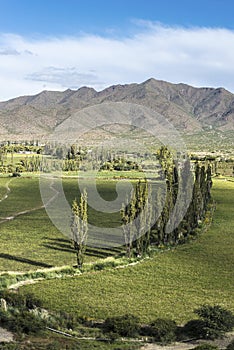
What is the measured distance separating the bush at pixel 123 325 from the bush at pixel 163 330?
1140 mm

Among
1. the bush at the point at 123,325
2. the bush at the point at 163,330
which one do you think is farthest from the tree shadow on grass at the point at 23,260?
the bush at the point at 163,330

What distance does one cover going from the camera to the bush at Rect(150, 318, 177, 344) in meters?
27.9

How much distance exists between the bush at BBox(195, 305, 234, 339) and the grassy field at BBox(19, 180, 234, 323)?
2369 mm

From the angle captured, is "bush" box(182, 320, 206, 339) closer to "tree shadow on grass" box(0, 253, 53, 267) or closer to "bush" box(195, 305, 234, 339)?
"bush" box(195, 305, 234, 339)

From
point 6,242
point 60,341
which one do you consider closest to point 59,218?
point 6,242

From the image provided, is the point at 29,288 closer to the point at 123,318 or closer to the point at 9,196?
the point at 123,318

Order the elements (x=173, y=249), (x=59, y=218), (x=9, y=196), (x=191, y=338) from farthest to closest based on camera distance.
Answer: (x=9, y=196)
(x=59, y=218)
(x=173, y=249)
(x=191, y=338)

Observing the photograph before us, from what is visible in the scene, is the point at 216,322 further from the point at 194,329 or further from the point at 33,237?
the point at 33,237

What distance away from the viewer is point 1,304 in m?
31.7

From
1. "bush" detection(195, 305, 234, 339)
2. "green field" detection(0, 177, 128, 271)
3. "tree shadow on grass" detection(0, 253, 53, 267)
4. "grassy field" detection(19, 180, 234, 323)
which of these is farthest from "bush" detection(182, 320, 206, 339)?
"tree shadow on grass" detection(0, 253, 53, 267)

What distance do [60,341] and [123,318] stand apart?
16.4 feet

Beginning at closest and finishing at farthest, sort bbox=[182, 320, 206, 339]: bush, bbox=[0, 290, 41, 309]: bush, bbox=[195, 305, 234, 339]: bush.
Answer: bbox=[195, 305, 234, 339]: bush < bbox=[182, 320, 206, 339]: bush < bbox=[0, 290, 41, 309]: bush

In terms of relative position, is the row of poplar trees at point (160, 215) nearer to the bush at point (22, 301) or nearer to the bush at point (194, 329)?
the bush at point (22, 301)

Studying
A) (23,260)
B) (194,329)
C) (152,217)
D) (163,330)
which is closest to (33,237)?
(23,260)
